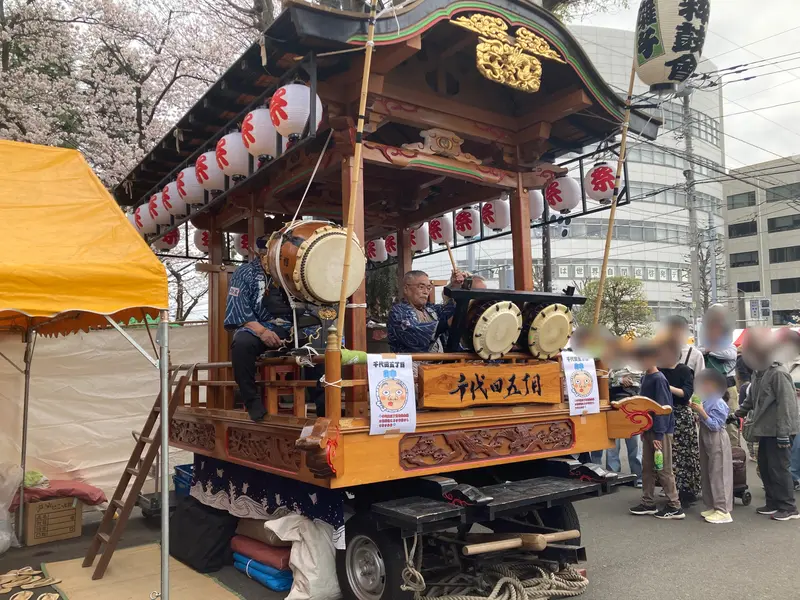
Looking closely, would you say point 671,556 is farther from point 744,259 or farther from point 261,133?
point 744,259

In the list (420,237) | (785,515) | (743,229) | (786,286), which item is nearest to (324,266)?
(420,237)

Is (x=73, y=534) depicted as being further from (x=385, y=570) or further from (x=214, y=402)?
(x=385, y=570)

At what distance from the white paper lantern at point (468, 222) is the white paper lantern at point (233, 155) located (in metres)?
3.39

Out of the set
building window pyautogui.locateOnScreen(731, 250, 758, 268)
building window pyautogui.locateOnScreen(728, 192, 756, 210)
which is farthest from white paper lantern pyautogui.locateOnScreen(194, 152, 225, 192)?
building window pyautogui.locateOnScreen(731, 250, 758, 268)

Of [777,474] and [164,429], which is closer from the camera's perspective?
[164,429]

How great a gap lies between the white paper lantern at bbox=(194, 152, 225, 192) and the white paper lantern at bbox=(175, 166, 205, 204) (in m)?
0.53

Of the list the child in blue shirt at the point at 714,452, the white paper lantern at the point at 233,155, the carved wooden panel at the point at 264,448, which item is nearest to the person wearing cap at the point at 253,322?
the carved wooden panel at the point at 264,448

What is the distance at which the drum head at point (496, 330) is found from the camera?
13.8 ft

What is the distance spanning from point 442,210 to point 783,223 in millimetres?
43118

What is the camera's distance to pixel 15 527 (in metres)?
6.04

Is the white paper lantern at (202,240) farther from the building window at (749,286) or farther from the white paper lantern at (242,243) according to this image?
the building window at (749,286)

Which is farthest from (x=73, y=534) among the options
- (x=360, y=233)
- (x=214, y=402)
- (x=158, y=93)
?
(x=158, y=93)

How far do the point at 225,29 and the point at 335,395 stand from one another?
1372cm

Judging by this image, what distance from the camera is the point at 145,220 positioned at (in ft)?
25.2
